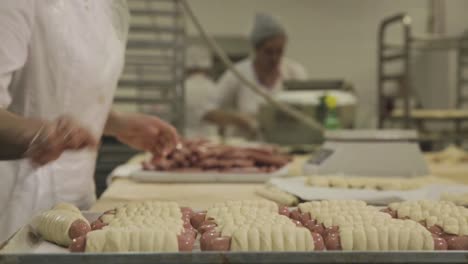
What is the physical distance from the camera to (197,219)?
46.9 inches

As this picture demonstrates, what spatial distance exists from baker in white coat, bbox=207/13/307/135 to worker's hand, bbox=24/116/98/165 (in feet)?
10.6

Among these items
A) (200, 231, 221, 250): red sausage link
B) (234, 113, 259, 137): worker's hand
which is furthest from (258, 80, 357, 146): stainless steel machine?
(200, 231, 221, 250): red sausage link

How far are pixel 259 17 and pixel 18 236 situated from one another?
12.4 feet

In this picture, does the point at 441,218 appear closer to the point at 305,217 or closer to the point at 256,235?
the point at 305,217

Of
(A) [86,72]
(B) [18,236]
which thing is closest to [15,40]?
(A) [86,72]

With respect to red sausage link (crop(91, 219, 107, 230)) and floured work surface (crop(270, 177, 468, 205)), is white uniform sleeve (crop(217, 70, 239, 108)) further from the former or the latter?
red sausage link (crop(91, 219, 107, 230))

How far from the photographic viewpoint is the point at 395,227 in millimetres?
985

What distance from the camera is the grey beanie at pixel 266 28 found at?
450 centimetres

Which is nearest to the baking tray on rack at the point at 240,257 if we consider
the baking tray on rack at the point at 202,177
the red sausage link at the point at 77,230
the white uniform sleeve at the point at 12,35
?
the red sausage link at the point at 77,230

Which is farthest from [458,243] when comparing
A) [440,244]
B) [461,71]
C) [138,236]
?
[461,71]

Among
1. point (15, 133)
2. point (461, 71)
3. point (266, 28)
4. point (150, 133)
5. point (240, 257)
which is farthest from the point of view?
point (461, 71)

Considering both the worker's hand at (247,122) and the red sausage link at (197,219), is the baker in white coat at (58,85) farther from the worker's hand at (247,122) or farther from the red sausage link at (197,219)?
the worker's hand at (247,122)

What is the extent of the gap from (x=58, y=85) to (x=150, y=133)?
37 centimetres

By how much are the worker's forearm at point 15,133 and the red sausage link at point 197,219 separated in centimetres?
33
